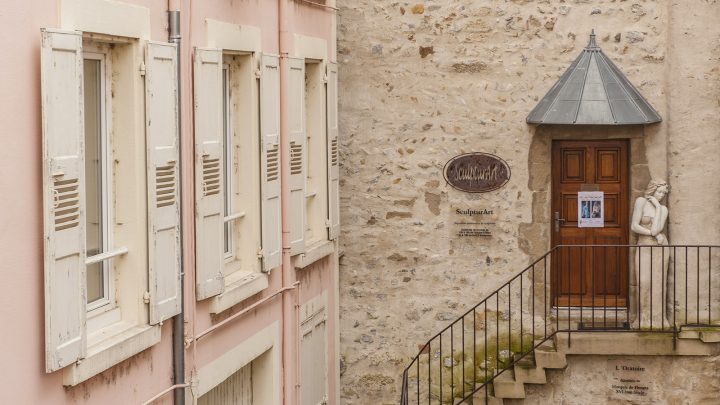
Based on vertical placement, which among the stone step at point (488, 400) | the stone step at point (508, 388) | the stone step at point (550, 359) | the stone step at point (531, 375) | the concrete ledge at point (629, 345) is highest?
the concrete ledge at point (629, 345)

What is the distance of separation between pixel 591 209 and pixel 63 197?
27.8 feet

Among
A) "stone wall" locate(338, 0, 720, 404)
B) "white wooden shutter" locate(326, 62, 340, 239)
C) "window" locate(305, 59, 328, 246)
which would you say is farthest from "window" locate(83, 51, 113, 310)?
"stone wall" locate(338, 0, 720, 404)

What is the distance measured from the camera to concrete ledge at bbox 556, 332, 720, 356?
530 inches

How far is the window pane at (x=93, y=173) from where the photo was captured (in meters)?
7.70

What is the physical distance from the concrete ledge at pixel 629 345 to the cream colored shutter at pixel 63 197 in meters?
7.42

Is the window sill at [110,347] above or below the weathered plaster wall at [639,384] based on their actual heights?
above

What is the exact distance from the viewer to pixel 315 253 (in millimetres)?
12953

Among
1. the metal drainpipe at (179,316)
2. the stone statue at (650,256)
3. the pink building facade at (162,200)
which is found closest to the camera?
the pink building facade at (162,200)

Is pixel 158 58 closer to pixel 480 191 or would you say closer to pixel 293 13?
pixel 293 13

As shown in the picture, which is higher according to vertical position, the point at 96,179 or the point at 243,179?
the point at 96,179

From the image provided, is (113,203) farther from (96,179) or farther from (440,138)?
(440,138)

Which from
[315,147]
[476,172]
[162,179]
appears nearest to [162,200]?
[162,179]

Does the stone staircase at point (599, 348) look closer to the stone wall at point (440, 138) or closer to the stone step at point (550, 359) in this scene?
the stone step at point (550, 359)

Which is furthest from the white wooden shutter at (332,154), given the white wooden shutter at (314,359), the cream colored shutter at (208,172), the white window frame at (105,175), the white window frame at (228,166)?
the white window frame at (105,175)
